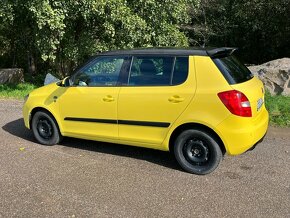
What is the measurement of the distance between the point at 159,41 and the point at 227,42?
7848 mm

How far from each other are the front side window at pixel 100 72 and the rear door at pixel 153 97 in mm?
246

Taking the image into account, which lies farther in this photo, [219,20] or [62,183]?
[219,20]

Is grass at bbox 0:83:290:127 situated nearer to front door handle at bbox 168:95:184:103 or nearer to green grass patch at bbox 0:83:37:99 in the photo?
green grass patch at bbox 0:83:37:99

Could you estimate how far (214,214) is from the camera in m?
3.85

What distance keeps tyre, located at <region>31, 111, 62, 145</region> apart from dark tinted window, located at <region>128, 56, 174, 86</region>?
165 cm

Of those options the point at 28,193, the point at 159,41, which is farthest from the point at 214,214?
the point at 159,41

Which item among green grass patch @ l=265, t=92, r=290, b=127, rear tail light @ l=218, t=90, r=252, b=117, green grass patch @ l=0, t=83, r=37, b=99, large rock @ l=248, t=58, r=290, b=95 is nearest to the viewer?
rear tail light @ l=218, t=90, r=252, b=117

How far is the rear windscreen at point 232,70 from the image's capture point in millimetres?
4637

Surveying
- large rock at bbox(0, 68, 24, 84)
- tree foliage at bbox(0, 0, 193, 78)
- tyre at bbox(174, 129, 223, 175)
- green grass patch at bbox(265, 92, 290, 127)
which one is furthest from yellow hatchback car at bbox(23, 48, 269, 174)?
large rock at bbox(0, 68, 24, 84)

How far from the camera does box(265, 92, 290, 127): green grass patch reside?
23.1 ft

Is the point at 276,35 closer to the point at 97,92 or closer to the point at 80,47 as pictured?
the point at 80,47

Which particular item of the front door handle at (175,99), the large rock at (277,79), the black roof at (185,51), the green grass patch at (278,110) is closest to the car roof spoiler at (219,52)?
the black roof at (185,51)

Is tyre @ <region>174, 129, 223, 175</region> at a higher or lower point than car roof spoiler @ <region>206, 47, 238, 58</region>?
lower

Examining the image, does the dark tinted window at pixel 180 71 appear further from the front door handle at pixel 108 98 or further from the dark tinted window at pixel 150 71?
the front door handle at pixel 108 98
